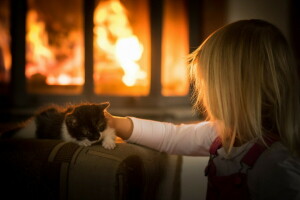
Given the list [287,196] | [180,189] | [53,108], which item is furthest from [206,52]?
[53,108]

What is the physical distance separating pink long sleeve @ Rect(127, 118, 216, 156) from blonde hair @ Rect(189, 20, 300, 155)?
169mm

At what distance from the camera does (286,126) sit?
31.5 inches

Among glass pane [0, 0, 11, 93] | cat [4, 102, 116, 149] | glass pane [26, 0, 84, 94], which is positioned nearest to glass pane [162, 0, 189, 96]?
glass pane [26, 0, 84, 94]

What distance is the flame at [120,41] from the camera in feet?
8.32

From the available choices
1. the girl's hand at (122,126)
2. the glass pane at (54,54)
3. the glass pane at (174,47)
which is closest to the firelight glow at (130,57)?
the glass pane at (174,47)

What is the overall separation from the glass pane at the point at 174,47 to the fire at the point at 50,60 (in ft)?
2.31

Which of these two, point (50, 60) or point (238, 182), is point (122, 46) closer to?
point (50, 60)

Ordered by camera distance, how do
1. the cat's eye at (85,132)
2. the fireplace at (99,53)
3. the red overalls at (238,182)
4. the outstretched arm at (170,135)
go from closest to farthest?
the red overalls at (238,182), the outstretched arm at (170,135), the cat's eye at (85,132), the fireplace at (99,53)

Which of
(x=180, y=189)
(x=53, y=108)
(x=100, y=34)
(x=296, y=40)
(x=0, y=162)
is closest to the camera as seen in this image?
(x=0, y=162)

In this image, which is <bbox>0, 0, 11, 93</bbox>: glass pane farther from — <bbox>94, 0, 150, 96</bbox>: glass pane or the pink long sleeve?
the pink long sleeve

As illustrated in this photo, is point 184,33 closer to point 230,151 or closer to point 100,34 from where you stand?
point 100,34

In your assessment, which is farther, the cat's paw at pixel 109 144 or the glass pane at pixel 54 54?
the glass pane at pixel 54 54

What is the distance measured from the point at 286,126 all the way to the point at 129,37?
1.92 m

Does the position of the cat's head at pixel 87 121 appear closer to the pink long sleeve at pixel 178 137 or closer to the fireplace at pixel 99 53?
the pink long sleeve at pixel 178 137
